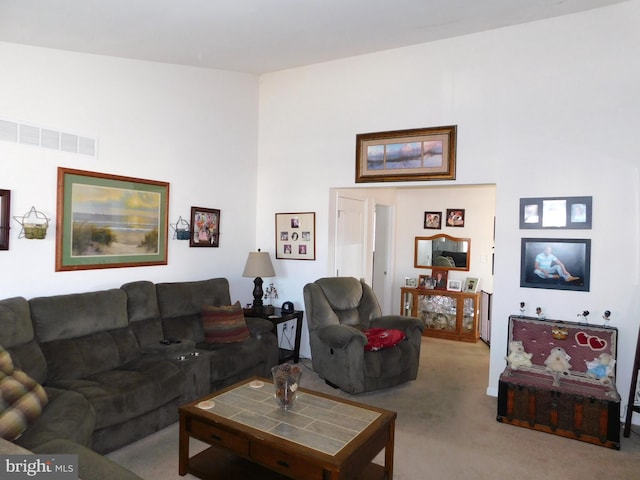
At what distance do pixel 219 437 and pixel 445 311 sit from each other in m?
4.41

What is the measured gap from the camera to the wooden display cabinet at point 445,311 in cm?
587

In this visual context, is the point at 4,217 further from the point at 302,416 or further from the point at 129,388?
the point at 302,416

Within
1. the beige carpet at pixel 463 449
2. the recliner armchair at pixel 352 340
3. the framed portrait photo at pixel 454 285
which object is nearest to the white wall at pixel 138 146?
the recliner armchair at pixel 352 340

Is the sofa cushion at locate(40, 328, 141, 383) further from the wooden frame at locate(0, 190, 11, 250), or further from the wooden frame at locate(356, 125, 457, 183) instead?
the wooden frame at locate(356, 125, 457, 183)

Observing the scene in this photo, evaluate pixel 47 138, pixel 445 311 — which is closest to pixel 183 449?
pixel 47 138

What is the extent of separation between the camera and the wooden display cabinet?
5871mm

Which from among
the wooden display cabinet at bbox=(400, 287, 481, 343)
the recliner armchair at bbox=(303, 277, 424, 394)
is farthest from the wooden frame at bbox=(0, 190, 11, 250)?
the wooden display cabinet at bbox=(400, 287, 481, 343)

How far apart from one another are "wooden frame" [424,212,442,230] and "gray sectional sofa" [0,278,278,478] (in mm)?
3426

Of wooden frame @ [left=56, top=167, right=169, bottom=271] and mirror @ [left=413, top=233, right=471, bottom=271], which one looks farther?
mirror @ [left=413, top=233, right=471, bottom=271]

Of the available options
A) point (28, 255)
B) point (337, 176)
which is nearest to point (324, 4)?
point (337, 176)

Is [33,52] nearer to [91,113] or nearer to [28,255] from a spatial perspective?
[91,113]

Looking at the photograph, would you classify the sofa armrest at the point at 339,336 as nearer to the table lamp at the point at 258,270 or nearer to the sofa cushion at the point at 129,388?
the table lamp at the point at 258,270

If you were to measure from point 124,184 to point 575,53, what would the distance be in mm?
4027

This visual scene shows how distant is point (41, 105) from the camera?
3.20 meters
